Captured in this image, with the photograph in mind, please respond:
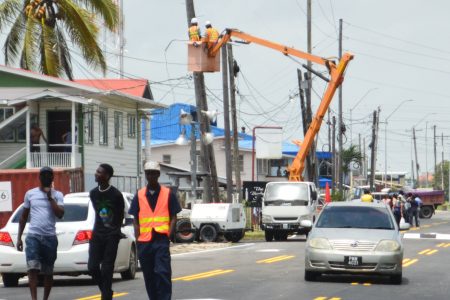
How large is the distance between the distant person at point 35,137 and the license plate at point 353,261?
22.8 metres

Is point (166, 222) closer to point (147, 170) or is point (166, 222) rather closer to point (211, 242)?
point (147, 170)

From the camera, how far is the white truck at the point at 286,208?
1602 inches

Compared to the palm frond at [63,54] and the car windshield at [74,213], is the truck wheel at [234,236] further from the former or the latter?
the car windshield at [74,213]

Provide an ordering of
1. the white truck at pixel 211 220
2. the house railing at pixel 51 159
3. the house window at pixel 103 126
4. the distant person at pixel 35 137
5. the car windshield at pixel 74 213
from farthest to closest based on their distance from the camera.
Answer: the house window at pixel 103 126
the house railing at pixel 51 159
the distant person at pixel 35 137
the white truck at pixel 211 220
the car windshield at pixel 74 213

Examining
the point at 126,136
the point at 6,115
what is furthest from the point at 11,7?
the point at 126,136

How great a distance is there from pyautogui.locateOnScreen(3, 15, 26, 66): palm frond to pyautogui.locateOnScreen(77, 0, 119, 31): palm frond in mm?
2742

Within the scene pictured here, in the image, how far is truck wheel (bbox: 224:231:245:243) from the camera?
1559 inches

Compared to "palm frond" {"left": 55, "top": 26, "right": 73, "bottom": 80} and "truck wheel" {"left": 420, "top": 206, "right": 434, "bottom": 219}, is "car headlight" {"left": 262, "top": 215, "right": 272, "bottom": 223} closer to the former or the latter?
"palm frond" {"left": 55, "top": 26, "right": 73, "bottom": 80}

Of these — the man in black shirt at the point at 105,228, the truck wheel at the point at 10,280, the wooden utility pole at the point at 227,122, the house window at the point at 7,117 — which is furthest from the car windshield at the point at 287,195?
the man in black shirt at the point at 105,228

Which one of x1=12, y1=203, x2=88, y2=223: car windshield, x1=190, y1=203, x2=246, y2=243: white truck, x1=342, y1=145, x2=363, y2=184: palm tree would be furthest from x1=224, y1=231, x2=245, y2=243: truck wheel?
x1=342, y1=145, x2=363, y2=184: palm tree

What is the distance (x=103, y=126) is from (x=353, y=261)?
2651 cm

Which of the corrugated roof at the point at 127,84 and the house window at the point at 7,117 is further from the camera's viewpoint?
the corrugated roof at the point at 127,84

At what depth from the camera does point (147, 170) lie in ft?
44.7

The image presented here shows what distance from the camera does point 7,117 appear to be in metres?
44.1
